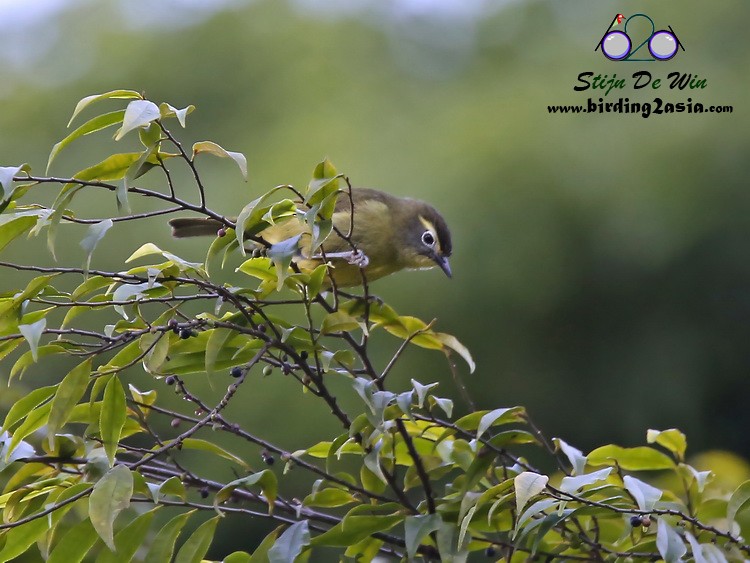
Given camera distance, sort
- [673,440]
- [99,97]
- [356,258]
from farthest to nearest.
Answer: [356,258] → [673,440] → [99,97]

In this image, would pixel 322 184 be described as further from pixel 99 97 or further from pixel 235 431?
pixel 235 431

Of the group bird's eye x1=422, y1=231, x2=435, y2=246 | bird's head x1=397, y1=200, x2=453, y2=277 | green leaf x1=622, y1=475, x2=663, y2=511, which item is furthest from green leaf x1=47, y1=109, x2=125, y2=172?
bird's eye x1=422, y1=231, x2=435, y2=246

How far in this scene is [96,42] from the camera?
7754 millimetres

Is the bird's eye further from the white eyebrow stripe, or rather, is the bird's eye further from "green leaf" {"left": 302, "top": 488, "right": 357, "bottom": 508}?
"green leaf" {"left": 302, "top": 488, "right": 357, "bottom": 508}

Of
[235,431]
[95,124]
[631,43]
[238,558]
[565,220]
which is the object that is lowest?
[238,558]

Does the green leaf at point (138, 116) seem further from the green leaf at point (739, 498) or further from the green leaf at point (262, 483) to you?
the green leaf at point (739, 498)

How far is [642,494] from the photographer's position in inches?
55.2

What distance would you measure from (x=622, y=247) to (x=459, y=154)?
1.19 meters

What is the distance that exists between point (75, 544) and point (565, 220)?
15.0ft

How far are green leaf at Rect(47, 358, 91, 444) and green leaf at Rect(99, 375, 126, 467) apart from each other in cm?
5

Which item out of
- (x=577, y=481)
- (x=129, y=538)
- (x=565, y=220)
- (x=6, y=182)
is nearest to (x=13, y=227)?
(x=6, y=182)

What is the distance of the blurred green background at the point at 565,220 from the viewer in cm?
538

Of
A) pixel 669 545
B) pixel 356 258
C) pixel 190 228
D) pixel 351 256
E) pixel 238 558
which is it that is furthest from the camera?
pixel 190 228

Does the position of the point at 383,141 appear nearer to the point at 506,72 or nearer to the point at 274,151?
the point at 274,151
